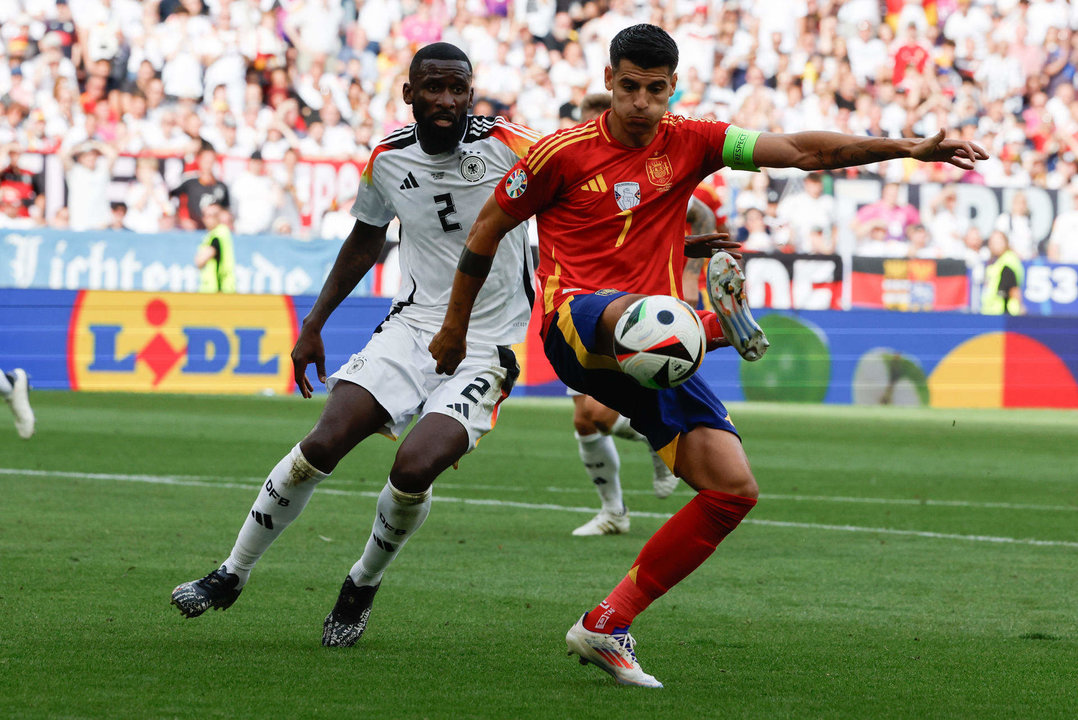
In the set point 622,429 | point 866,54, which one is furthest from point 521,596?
point 866,54

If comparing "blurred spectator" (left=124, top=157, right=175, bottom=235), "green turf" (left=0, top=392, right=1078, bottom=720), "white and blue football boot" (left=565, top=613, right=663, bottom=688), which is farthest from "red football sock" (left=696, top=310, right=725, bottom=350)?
A: "blurred spectator" (left=124, top=157, right=175, bottom=235)

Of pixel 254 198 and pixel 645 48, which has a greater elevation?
pixel 645 48

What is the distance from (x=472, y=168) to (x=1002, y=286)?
16847 millimetres

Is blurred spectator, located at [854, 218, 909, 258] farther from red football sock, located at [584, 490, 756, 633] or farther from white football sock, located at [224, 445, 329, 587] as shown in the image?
red football sock, located at [584, 490, 756, 633]

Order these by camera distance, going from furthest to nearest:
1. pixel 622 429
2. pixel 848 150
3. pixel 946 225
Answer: pixel 946 225, pixel 622 429, pixel 848 150

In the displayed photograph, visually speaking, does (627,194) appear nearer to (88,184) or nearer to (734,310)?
(734,310)

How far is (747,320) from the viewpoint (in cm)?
450

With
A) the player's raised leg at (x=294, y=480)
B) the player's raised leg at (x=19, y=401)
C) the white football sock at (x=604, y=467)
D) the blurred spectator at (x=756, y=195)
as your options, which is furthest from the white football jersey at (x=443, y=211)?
the blurred spectator at (x=756, y=195)

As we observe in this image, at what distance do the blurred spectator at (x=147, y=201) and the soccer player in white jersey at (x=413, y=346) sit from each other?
13.5m

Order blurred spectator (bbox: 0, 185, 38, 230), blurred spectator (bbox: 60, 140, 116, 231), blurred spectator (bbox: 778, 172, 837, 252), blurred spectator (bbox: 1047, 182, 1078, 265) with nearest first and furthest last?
blurred spectator (bbox: 0, 185, 38, 230), blurred spectator (bbox: 60, 140, 116, 231), blurred spectator (bbox: 778, 172, 837, 252), blurred spectator (bbox: 1047, 182, 1078, 265)

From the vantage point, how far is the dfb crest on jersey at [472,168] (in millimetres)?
5625

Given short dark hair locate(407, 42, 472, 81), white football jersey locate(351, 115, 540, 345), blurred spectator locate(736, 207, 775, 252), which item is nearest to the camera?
short dark hair locate(407, 42, 472, 81)

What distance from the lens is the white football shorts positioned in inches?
207

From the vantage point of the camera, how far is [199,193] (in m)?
18.8
